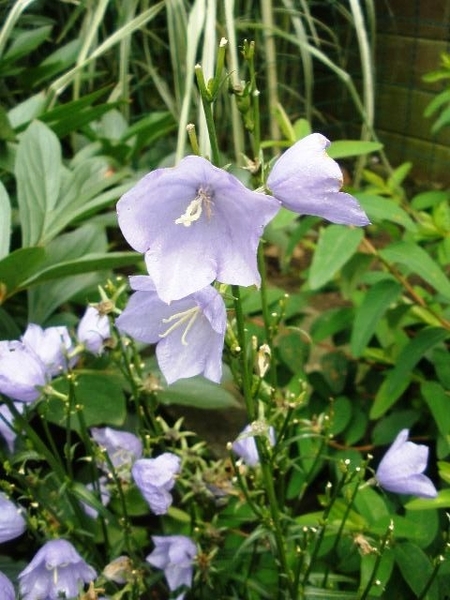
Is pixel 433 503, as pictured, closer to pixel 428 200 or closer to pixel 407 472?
pixel 407 472

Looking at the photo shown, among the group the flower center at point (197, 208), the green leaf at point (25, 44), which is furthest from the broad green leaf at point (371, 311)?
the green leaf at point (25, 44)

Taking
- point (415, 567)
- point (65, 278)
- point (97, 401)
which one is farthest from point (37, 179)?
point (415, 567)

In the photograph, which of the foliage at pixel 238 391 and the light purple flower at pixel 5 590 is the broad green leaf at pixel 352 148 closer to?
the foliage at pixel 238 391

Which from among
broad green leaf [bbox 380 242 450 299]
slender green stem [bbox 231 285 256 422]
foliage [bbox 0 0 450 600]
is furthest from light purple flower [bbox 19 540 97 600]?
broad green leaf [bbox 380 242 450 299]

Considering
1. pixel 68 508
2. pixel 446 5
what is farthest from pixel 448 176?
pixel 68 508

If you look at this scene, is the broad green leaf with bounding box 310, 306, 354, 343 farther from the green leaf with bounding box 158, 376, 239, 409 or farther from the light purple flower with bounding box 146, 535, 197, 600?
the light purple flower with bounding box 146, 535, 197, 600

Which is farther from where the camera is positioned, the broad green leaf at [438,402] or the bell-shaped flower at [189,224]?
the broad green leaf at [438,402]

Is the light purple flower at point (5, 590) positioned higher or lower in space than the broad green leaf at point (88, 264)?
lower
